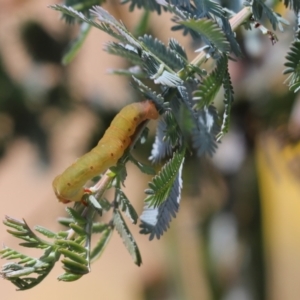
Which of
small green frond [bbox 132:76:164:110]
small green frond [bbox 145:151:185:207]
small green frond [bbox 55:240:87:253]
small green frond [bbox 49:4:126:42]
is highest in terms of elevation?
small green frond [bbox 49:4:126:42]

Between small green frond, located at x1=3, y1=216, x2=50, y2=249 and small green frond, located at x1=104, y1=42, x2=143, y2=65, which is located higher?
small green frond, located at x1=104, y1=42, x2=143, y2=65

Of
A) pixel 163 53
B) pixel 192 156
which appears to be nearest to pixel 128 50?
pixel 163 53

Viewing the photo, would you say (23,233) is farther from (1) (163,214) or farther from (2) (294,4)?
(2) (294,4)

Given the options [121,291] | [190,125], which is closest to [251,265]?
[190,125]

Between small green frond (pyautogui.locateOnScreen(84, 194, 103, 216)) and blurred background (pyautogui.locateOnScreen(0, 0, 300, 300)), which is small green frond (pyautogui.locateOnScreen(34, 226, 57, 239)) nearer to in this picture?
small green frond (pyautogui.locateOnScreen(84, 194, 103, 216))

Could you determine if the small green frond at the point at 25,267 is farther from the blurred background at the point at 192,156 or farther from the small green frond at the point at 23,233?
the blurred background at the point at 192,156

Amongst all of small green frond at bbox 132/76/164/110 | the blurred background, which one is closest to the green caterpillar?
small green frond at bbox 132/76/164/110

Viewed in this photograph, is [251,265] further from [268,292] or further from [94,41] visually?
[94,41]
